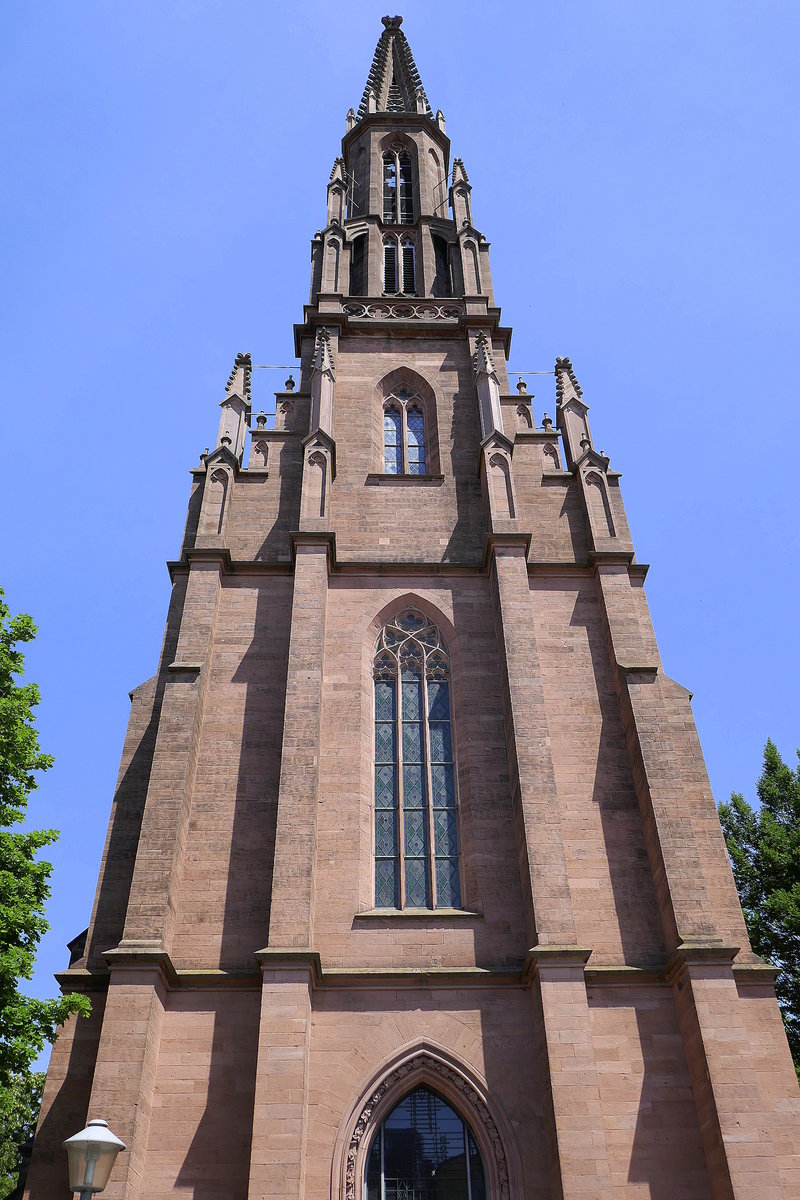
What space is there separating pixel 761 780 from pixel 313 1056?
47.9 feet

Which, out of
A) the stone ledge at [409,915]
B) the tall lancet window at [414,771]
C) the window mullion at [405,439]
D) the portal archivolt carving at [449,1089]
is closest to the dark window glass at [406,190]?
the window mullion at [405,439]

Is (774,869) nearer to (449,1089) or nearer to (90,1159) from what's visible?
(449,1089)

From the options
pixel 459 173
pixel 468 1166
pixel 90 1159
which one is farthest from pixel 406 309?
pixel 90 1159

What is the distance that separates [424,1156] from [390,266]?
23.1 metres

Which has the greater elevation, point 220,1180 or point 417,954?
point 417,954

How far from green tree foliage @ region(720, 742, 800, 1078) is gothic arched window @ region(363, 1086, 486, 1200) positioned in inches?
378

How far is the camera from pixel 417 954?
571 inches

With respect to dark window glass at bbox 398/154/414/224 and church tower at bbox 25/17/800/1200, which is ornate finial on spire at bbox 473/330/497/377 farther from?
dark window glass at bbox 398/154/414/224

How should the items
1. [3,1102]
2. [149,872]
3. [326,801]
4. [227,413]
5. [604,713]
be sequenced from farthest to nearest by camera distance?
[227,413] < [604,713] < [326,801] < [149,872] < [3,1102]

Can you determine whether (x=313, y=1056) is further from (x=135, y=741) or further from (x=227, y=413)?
(x=227, y=413)

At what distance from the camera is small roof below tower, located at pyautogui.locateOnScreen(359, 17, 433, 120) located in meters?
35.2

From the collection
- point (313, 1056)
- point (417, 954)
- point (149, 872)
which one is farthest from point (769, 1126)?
point (149, 872)

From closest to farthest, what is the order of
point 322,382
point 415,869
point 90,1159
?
1. point 90,1159
2. point 415,869
3. point 322,382

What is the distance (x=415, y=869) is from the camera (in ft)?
51.9
